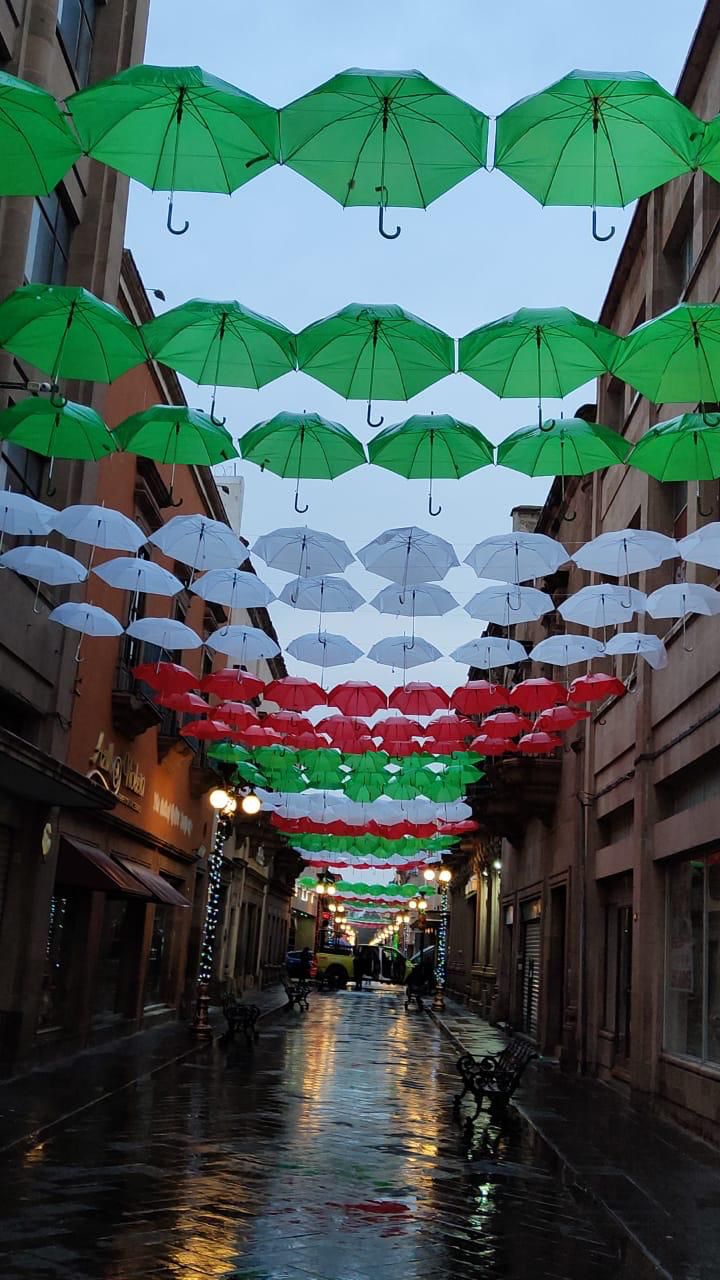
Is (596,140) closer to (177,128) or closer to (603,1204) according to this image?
(177,128)

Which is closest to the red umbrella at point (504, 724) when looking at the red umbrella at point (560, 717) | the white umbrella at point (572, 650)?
the red umbrella at point (560, 717)

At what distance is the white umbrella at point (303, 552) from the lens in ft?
56.2

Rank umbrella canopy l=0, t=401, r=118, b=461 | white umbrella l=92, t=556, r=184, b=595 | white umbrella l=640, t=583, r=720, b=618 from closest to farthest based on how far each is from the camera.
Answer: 1. umbrella canopy l=0, t=401, r=118, b=461
2. white umbrella l=640, t=583, r=720, b=618
3. white umbrella l=92, t=556, r=184, b=595

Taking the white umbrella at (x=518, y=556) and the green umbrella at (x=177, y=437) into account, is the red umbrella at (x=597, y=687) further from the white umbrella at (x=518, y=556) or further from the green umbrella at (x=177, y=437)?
the green umbrella at (x=177, y=437)

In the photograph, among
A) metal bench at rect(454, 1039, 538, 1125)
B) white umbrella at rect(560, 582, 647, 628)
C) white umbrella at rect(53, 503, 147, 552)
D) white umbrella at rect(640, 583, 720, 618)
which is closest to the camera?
white umbrella at rect(640, 583, 720, 618)

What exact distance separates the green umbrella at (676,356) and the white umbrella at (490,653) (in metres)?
10.2

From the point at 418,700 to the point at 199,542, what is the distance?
7.03 meters

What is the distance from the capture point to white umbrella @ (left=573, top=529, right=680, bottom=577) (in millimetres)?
14516

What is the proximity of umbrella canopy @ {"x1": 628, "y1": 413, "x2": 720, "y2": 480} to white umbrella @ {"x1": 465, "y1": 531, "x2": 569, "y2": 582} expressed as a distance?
16.5ft

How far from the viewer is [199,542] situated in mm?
17250

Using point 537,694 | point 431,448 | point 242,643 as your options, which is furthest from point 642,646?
point 242,643

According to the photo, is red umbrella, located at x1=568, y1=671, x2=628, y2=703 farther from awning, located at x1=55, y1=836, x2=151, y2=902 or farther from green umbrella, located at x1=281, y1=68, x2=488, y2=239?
green umbrella, located at x1=281, y1=68, x2=488, y2=239

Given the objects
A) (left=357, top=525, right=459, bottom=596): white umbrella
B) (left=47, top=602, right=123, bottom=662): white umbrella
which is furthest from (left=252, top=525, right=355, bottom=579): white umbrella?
(left=47, top=602, right=123, bottom=662): white umbrella

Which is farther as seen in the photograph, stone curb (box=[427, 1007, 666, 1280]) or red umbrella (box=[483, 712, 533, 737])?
red umbrella (box=[483, 712, 533, 737])
